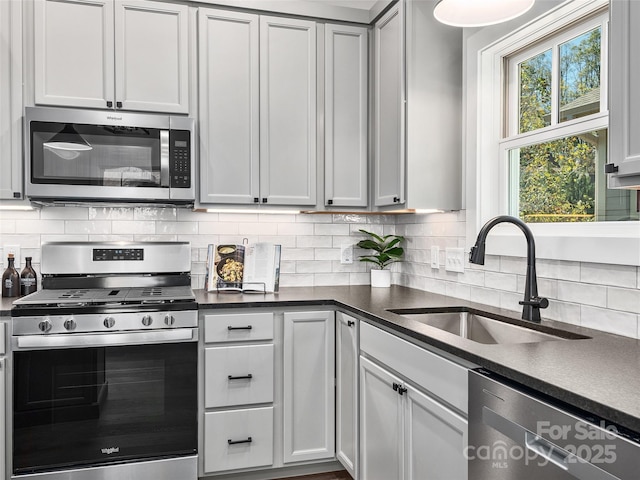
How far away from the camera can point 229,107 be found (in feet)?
9.20

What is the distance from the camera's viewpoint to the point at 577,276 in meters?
1.92

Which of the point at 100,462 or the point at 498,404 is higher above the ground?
the point at 498,404

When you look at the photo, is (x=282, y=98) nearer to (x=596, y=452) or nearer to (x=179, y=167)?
(x=179, y=167)

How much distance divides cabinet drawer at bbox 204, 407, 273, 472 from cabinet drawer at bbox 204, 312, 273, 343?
0.36 meters

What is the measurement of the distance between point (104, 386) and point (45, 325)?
37cm

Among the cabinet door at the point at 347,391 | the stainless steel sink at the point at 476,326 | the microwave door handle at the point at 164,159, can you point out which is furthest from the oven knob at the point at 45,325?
the stainless steel sink at the point at 476,326

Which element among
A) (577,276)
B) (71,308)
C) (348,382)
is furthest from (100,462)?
(577,276)

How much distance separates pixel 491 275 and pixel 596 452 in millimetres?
1416

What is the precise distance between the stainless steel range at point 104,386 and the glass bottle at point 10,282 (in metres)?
0.21

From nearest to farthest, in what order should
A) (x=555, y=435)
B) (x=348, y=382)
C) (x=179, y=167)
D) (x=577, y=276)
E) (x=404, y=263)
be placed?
(x=555, y=435), (x=577, y=276), (x=348, y=382), (x=179, y=167), (x=404, y=263)

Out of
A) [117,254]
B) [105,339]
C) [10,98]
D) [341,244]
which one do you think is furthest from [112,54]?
→ [341,244]

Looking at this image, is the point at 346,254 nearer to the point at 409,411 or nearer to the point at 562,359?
the point at 409,411

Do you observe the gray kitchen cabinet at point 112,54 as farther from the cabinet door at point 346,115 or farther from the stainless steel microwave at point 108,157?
the cabinet door at point 346,115

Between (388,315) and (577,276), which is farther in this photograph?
(388,315)
